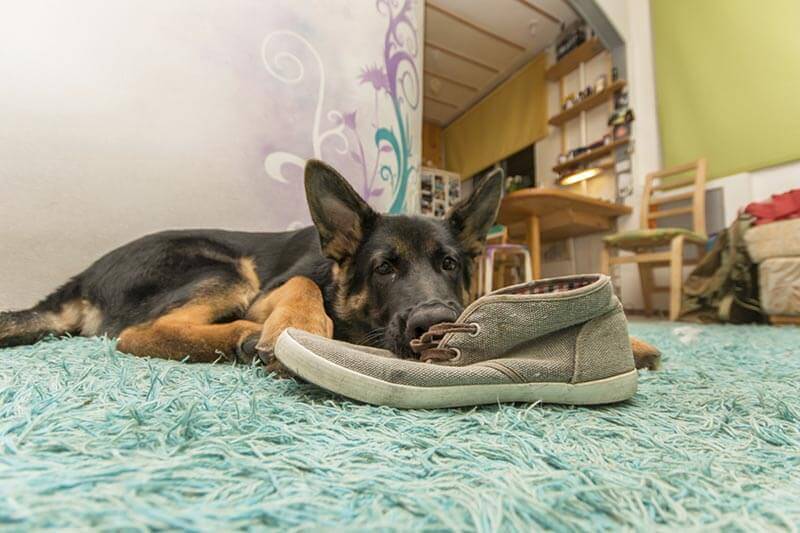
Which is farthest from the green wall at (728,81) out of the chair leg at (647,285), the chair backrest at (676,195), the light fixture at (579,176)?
the chair leg at (647,285)

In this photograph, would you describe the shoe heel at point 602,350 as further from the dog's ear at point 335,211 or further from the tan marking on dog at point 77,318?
the tan marking on dog at point 77,318

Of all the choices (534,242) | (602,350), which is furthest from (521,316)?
(534,242)

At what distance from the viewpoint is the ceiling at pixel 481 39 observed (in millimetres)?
6117

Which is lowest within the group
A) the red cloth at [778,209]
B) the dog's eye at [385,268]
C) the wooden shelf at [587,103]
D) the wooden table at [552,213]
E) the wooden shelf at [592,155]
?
the dog's eye at [385,268]

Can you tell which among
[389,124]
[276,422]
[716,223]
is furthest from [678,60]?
[276,422]

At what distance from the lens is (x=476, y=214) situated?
1.60 metres

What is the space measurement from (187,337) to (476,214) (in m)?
1.16

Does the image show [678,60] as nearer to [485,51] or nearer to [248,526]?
[485,51]

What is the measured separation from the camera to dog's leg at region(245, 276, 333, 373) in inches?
41.6

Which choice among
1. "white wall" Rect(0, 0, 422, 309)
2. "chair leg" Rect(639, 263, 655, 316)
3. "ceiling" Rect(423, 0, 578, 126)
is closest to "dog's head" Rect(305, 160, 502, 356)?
"white wall" Rect(0, 0, 422, 309)

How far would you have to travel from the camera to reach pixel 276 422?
63 cm

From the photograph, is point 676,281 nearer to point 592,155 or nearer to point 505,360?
point 592,155

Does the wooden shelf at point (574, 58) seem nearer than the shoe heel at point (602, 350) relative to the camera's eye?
No

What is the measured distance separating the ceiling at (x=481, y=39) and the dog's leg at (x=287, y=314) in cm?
632
